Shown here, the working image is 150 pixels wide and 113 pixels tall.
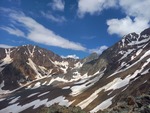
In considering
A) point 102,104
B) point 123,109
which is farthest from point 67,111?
point 102,104

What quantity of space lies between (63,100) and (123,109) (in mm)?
97946

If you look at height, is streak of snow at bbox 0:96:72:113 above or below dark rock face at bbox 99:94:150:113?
above

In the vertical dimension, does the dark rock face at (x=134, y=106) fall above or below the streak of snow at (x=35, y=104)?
below

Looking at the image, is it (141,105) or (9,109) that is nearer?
(141,105)

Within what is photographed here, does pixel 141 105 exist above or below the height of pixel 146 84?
below

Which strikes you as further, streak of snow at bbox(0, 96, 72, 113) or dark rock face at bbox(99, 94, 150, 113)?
streak of snow at bbox(0, 96, 72, 113)

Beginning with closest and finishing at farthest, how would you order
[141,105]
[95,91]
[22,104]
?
1. [141,105]
2. [95,91]
3. [22,104]

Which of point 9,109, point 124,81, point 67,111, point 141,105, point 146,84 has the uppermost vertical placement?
point 9,109

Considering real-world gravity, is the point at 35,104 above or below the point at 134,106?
above

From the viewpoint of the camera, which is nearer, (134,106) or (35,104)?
(134,106)

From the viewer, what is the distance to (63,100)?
124000 mm

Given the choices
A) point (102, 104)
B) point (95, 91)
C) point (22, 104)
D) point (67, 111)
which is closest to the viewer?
point (67, 111)

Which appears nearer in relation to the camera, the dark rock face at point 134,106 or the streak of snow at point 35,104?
the dark rock face at point 134,106

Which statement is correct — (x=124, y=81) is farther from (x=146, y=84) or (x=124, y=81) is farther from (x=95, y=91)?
(x=146, y=84)
